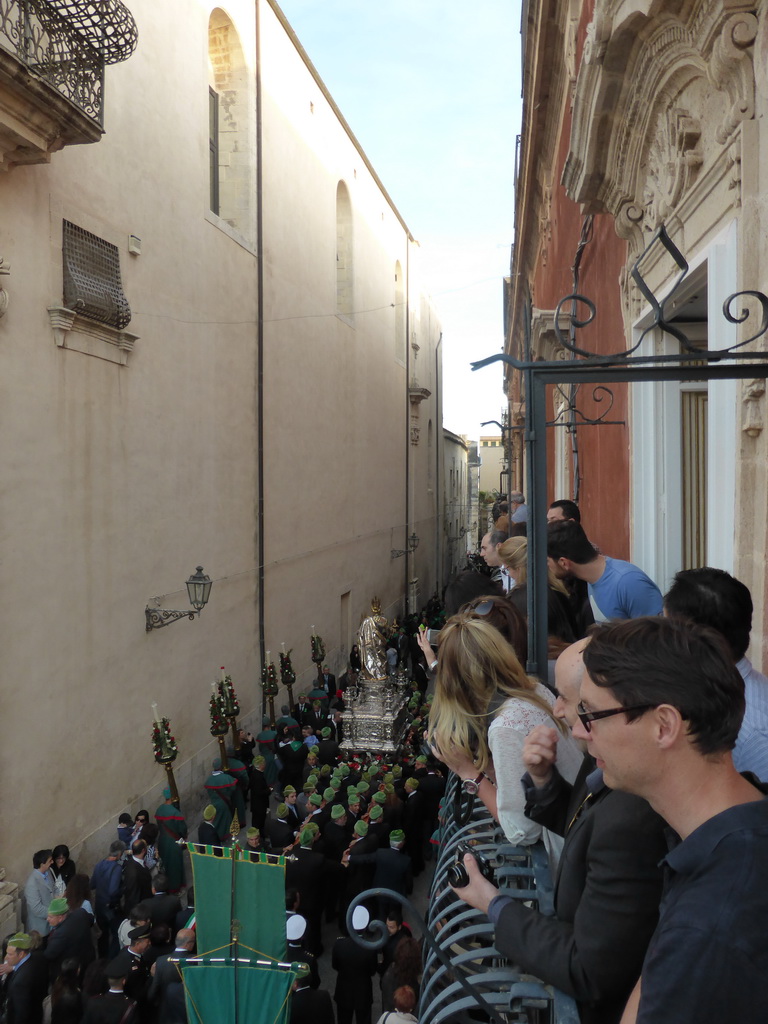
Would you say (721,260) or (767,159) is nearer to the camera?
(767,159)

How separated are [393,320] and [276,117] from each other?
1176cm

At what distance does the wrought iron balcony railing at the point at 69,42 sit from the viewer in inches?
279

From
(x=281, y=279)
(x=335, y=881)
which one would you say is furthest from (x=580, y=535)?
(x=281, y=279)

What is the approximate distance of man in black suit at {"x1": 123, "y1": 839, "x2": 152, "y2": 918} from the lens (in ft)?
23.1

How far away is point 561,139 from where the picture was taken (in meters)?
9.86

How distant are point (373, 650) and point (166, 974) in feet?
25.1

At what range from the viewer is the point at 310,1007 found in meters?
5.36

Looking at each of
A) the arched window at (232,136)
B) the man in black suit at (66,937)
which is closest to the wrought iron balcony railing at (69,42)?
the arched window at (232,136)

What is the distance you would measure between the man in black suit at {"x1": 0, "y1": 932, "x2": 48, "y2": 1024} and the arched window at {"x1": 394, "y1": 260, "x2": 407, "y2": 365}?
74.9 feet

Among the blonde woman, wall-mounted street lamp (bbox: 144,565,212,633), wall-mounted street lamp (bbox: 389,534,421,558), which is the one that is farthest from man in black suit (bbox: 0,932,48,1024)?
wall-mounted street lamp (bbox: 389,534,421,558)

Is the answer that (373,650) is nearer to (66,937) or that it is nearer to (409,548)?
(66,937)

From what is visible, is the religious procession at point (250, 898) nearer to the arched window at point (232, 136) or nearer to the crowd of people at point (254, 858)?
the crowd of people at point (254, 858)

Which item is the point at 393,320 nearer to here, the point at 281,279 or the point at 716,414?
the point at 281,279

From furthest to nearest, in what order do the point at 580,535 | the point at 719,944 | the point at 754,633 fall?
the point at 580,535, the point at 754,633, the point at 719,944
